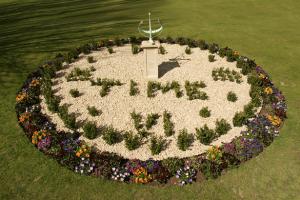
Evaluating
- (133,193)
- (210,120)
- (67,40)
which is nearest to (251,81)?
(210,120)

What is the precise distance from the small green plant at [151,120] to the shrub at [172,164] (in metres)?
2.84

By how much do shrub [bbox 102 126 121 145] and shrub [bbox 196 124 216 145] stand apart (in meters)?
4.19

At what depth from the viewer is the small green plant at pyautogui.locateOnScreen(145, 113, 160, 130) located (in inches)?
614

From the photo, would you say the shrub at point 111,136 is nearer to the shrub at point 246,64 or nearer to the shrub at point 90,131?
the shrub at point 90,131

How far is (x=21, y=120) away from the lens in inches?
→ 627

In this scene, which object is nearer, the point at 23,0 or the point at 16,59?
the point at 16,59

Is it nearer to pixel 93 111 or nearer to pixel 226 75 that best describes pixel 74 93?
pixel 93 111

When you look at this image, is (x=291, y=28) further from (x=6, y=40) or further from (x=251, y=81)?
(x=6, y=40)

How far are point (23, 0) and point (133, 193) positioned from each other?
33226 millimetres

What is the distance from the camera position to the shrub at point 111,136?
14383 mm

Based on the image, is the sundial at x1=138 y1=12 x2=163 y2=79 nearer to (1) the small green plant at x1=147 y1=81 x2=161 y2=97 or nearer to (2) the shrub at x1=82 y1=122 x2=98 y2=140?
(1) the small green plant at x1=147 y1=81 x2=161 y2=97

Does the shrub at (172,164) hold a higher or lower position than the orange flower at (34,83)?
lower

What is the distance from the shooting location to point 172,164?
1298cm

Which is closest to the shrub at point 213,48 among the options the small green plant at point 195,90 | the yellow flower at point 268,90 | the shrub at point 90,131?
the small green plant at point 195,90
